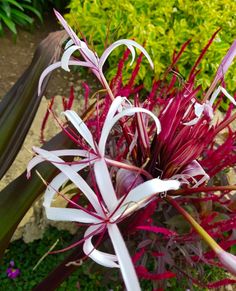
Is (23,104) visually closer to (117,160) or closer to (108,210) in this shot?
(117,160)

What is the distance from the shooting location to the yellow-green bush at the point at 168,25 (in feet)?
7.57

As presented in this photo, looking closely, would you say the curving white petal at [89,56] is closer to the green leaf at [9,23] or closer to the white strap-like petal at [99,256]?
the white strap-like petal at [99,256]

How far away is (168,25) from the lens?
242cm

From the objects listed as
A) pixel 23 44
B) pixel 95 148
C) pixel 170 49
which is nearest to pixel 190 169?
pixel 95 148

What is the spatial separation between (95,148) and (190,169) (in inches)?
7.7

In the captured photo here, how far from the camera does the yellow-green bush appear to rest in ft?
7.57

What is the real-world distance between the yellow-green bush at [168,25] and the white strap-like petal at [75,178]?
1565 millimetres

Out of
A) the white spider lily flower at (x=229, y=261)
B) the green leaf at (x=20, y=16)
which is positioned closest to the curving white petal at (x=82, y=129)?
the white spider lily flower at (x=229, y=261)

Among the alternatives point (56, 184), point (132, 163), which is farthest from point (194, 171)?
point (56, 184)

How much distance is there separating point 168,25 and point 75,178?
183 cm

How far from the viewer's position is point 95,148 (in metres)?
0.76

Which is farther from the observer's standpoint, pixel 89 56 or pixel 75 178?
pixel 89 56

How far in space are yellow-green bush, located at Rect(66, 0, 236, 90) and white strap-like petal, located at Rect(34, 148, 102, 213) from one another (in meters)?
1.56

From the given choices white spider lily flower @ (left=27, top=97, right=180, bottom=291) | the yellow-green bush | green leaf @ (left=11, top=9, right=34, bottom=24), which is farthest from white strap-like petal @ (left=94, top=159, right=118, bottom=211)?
green leaf @ (left=11, top=9, right=34, bottom=24)
